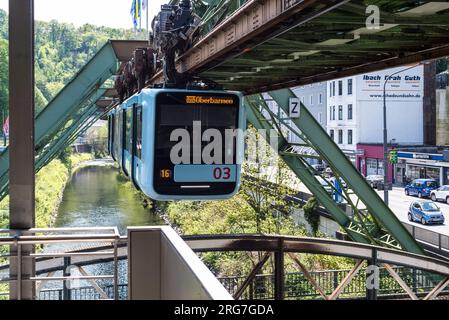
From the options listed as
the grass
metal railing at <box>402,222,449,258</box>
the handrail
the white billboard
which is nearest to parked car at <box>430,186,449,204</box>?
the white billboard

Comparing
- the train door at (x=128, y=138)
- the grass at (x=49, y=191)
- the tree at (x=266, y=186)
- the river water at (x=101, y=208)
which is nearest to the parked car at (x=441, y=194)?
the tree at (x=266, y=186)

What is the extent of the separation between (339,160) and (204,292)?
31.5ft

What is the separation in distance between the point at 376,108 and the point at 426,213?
16.1m

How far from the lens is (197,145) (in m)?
9.22

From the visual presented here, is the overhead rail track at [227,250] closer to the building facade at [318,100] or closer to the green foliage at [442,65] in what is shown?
the building facade at [318,100]

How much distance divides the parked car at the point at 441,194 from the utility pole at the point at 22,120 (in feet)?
94.1

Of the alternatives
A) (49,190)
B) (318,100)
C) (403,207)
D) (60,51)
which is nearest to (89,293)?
(403,207)

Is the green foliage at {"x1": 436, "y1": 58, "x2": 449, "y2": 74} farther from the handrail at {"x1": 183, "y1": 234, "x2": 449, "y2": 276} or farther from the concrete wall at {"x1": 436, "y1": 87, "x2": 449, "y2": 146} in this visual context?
the handrail at {"x1": 183, "y1": 234, "x2": 449, "y2": 276}

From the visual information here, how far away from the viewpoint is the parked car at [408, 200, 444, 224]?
81.7ft

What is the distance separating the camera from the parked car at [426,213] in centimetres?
2491

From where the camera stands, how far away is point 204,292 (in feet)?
8.89

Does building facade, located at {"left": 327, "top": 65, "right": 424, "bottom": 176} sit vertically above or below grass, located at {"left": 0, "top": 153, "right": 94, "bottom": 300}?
above

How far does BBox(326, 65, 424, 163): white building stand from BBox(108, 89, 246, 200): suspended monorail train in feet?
103
